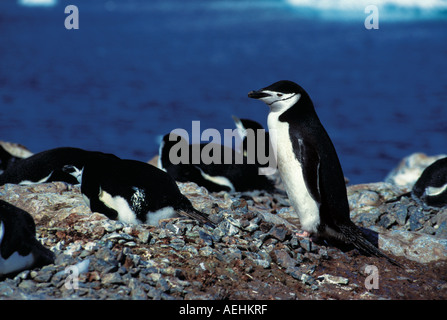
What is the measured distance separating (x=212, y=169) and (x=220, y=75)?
66.5ft

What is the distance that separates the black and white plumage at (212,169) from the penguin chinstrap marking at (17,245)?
8.52 feet

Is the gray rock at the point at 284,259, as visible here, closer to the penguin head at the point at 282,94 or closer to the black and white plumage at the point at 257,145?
the penguin head at the point at 282,94

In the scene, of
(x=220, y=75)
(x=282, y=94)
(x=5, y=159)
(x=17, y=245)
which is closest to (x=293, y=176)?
(x=282, y=94)

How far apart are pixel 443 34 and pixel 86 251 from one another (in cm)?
3550

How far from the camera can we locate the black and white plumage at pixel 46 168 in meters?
5.35

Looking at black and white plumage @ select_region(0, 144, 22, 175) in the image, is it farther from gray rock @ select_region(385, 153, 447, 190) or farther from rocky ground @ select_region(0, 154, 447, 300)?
gray rock @ select_region(385, 153, 447, 190)

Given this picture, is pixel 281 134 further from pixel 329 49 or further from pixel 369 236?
pixel 329 49

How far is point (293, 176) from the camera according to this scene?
14.7 feet

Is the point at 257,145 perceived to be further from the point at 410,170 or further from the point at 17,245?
the point at 17,245

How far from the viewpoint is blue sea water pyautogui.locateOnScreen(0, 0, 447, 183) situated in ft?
52.2

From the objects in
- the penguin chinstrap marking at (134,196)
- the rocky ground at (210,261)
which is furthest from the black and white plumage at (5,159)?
the penguin chinstrap marking at (134,196)

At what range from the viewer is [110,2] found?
60.0 m
